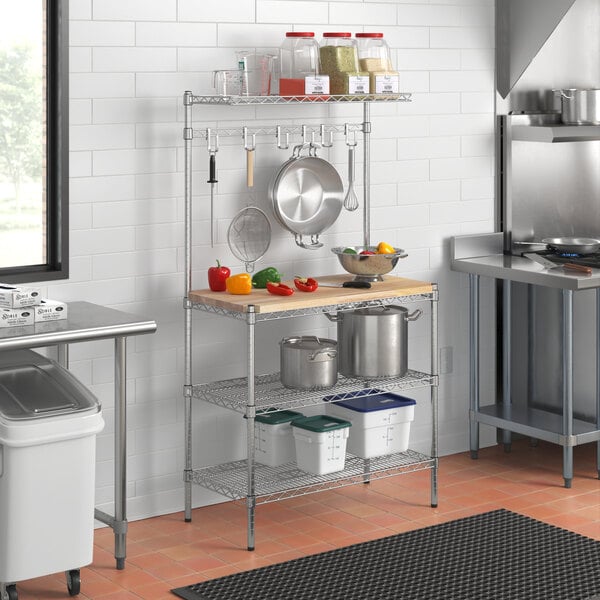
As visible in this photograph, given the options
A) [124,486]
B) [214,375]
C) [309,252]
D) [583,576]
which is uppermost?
[309,252]

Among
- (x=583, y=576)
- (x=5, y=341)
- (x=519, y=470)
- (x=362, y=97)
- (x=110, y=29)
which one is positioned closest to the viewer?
(x=5, y=341)

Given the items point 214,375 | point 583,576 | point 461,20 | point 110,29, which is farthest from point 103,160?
point 583,576

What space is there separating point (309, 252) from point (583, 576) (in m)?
1.72

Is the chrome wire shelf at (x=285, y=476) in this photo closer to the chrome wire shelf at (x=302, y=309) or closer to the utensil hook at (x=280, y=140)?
the chrome wire shelf at (x=302, y=309)

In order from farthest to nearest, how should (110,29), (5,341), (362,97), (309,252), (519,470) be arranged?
1. (519,470)
2. (309,252)
3. (362,97)
4. (110,29)
5. (5,341)

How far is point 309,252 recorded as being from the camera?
4.89 metres

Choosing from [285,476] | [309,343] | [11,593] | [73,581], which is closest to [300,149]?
[309,343]

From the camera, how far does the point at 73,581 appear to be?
12.5 feet

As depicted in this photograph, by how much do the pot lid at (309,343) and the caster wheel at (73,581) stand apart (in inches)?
47.0

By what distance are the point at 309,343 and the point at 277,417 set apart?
0.32 m

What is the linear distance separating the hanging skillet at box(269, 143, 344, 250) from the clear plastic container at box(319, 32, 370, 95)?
297 millimetres

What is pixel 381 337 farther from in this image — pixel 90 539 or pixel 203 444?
pixel 90 539

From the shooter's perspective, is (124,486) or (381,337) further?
(381,337)

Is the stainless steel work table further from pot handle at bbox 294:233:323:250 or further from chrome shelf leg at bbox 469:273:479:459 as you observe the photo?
chrome shelf leg at bbox 469:273:479:459
